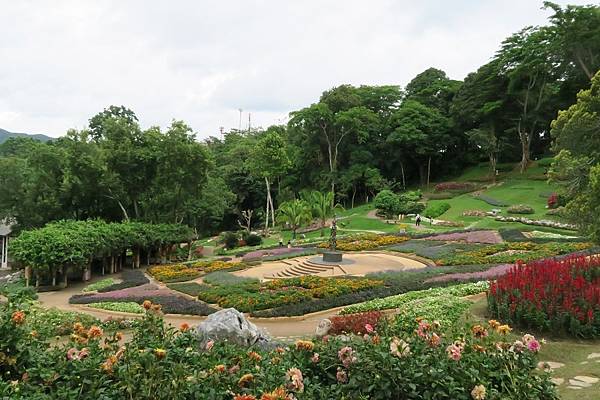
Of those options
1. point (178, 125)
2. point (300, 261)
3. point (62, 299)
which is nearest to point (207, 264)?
point (300, 261)

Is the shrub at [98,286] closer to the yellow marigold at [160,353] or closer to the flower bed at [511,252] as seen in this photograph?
the flower bed at [511,252]

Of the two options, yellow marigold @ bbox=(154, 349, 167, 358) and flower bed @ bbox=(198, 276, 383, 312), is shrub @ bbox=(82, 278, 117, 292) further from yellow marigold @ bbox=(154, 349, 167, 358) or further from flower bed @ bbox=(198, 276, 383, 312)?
yellow marigold @ bbox=(154, 349, 167, 358)

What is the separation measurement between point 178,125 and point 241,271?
490 inches

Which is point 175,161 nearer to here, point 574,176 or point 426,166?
point 574,176

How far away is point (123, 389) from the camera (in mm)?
3574

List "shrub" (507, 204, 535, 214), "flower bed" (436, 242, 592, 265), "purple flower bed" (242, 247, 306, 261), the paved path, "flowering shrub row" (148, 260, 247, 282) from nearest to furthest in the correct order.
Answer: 1. the paved path
2. "flower bed" (436, 242, 592, 265)
3. "flowering shrub row" (148, 260, 247, 282)
4. "purple flower bed" (242, 247, 306, 261)
5. "shrub" (507, 204, 535, 214)

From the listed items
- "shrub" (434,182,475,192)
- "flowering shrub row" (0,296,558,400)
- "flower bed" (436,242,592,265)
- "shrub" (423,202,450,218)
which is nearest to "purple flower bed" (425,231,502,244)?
"flower bed" (436,242,592,265)

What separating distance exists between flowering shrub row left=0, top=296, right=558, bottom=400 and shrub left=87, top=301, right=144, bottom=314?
1045 centimetres

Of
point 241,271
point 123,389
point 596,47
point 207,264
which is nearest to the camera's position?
point 123,389

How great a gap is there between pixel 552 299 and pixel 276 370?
20.4ft

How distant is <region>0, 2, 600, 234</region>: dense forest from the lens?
2969 cm

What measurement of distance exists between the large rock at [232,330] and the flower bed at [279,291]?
518cm

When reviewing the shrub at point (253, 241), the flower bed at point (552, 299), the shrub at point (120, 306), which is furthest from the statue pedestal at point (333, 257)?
the shrub at point (253, 241)

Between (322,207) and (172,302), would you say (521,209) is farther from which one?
(172,302)
